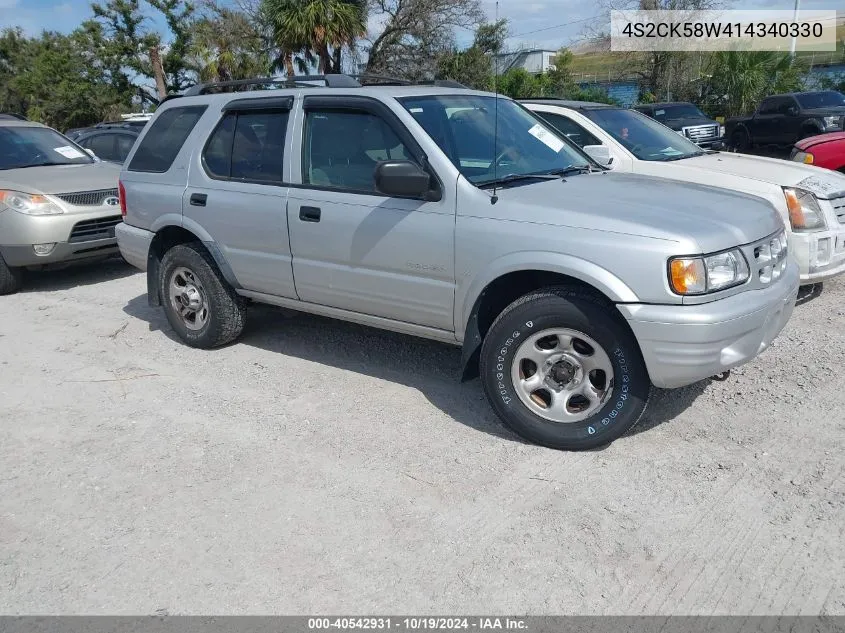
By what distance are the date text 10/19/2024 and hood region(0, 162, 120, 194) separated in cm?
680

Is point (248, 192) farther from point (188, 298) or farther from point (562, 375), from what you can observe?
point (562, 375)

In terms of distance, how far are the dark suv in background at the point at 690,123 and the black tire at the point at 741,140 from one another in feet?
9.05

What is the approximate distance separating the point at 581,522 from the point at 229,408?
7.97ft

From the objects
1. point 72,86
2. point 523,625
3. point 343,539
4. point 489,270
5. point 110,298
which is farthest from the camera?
point 72,86

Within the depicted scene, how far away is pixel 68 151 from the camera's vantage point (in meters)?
9.56

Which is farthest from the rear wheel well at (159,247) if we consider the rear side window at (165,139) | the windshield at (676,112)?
the windshield at (676,112)

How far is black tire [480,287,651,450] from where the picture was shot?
3.80m

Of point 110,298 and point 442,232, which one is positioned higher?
point 442,232

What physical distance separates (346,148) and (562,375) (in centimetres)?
204

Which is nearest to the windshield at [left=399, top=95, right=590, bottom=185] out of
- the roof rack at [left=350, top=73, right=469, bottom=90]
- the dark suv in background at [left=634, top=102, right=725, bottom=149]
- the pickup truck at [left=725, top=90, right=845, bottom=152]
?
the roof rack at [left=350, top=73, right=469, bottom=90]

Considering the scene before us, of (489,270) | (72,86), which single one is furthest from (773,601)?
(72,86)

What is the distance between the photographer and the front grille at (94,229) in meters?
8.08

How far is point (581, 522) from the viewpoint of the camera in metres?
3.40

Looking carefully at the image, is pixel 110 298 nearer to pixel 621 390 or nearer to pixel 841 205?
pixel 621 390
